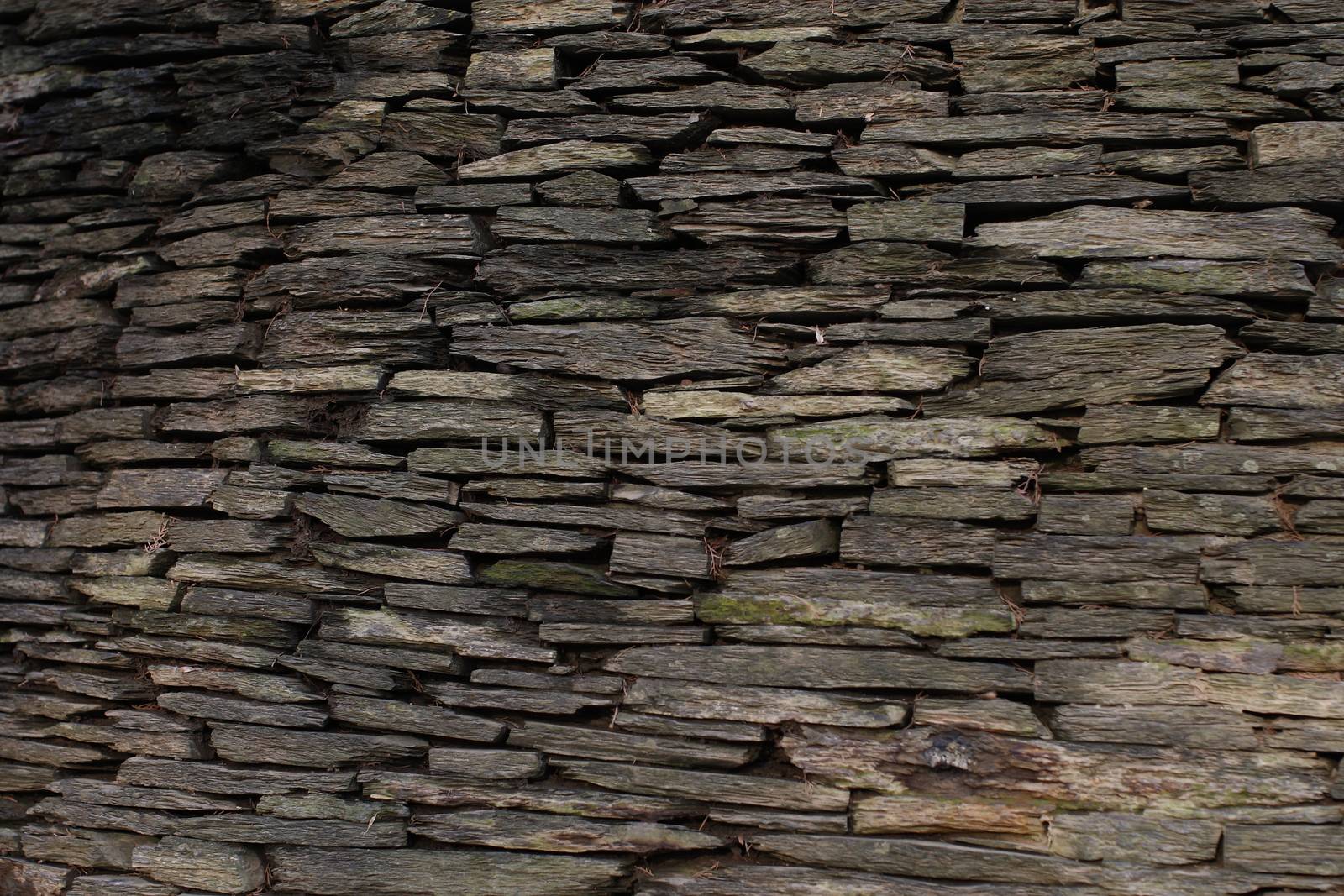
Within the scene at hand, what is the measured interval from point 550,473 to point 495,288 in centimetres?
64

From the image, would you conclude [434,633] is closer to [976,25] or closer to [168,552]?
[168,552]

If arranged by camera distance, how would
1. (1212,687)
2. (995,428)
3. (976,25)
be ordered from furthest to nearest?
1. (976,25)
2. (995,428)
3. (1212,687)

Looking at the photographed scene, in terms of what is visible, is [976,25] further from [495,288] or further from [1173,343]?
[495,288]

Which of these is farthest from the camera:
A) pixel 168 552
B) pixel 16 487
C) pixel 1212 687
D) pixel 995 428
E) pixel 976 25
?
pixel 16 487

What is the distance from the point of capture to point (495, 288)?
3029 millimetres

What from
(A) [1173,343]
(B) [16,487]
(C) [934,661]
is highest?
(A) [1173,343]

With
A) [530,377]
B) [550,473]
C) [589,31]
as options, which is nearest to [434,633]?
[550,473]

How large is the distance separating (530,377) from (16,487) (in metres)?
1.99

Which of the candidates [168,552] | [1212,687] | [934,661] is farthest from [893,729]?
[168,552]

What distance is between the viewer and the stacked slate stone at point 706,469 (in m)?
2.62

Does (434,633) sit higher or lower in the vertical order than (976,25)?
lower

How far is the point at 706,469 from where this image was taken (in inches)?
112

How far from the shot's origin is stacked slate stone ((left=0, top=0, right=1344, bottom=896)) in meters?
2.62

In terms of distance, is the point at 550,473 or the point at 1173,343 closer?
the point at 1173,343
